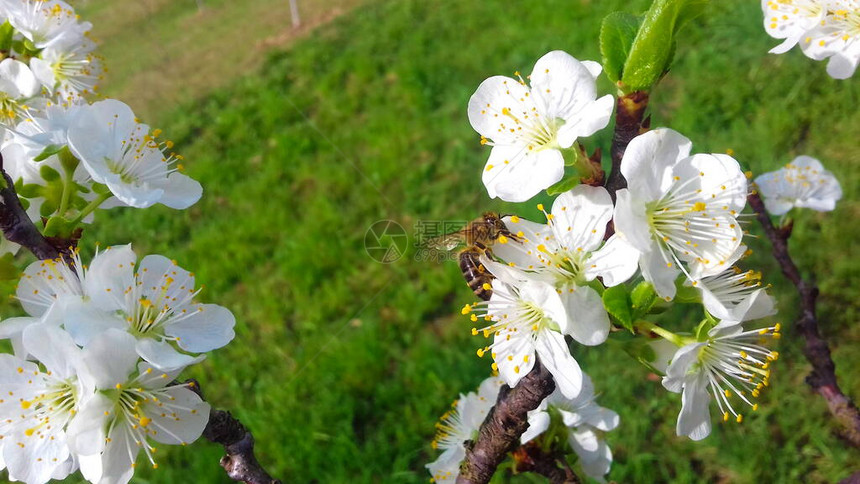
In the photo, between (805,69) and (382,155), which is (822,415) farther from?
(382,155)

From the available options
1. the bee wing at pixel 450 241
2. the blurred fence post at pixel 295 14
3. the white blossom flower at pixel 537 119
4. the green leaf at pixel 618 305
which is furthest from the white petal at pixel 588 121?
the blurred fence post at pixel 295 14

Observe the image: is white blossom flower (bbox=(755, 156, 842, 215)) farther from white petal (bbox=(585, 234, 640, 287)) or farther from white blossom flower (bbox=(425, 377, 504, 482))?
white petal (bbox=(585, 234, 640, 287))

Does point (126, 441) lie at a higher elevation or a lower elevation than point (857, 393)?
higher

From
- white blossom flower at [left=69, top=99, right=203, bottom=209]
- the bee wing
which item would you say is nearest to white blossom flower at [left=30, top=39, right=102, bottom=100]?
white blossom flower at [left=69, top=99, right=203, bottom=209]

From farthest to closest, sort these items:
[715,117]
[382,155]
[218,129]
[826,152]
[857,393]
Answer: [218,129]
[382,155]
[715,117]
[826,152]
[857,393]

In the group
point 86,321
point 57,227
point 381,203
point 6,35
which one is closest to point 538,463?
point 86,321

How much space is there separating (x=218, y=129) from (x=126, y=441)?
3090 mm

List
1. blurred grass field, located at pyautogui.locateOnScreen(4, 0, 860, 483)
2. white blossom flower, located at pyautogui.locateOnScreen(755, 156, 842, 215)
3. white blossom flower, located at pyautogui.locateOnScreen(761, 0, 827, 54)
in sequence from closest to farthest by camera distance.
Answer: white blossom flower, located at pyautogui.locateOnScreen(761, 0, 827, 54), white blossom flower, located at pyautogui.locateOnScreen(755, 156, 842, 215), blurred grass field, located at pyautogui.locateOnScreen(4, 0, 860, 483)

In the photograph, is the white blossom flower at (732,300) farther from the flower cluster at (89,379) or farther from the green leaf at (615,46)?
the flower cluster at (89,379)

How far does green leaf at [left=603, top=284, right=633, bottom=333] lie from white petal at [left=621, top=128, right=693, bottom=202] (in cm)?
13

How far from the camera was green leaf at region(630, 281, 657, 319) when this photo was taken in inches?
34.6

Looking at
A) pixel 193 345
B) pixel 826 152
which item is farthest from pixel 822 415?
pixel 193 345

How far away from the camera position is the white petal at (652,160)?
2.85ft

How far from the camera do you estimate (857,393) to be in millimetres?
2164
